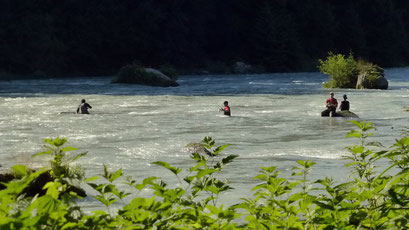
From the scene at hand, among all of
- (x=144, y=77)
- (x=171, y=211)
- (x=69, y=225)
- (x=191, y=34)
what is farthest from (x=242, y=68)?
(x=69, y=225)

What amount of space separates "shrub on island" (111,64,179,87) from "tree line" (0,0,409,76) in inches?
665

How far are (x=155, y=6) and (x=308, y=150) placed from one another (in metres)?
A: 65.7

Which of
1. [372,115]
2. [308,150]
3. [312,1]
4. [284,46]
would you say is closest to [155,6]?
[284,46]

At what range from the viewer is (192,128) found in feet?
82.2

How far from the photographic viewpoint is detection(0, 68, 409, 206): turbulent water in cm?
1705

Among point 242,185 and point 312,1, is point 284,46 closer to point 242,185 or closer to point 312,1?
point 312,1

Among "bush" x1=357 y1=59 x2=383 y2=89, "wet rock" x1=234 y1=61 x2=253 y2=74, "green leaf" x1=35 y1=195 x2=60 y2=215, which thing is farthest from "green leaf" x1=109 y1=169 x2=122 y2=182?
"wet rock" x1=234 y1=61 x2=253 y2=74

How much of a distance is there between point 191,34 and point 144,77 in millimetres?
30492

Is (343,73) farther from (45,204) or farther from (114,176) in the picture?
(45,204)

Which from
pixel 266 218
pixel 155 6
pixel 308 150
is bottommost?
pixel 308 150

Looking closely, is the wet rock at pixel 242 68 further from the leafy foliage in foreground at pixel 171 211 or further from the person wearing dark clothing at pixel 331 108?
the leafy foliage in foreground at pixel 171 211

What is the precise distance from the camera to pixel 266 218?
429 cm

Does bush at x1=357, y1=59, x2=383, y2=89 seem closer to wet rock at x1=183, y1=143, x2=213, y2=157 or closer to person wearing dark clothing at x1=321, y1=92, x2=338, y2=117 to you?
person wearing dark clothing at x1=321, y1=92, x2=338, y2=117

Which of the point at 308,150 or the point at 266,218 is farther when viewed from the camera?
the point at 308,150
